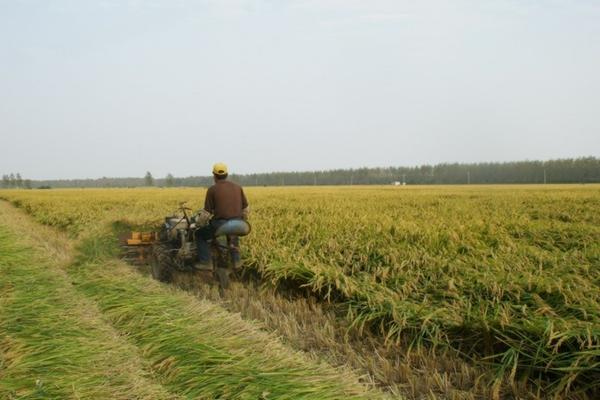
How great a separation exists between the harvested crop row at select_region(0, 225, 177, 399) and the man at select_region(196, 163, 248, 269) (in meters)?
1.56

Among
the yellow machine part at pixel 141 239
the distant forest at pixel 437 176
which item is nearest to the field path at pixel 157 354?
the yellow machine part at pixel 141 239

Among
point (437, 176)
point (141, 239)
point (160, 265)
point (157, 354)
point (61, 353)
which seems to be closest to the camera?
point (61, 353)

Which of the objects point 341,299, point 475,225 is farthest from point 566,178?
point 341,299

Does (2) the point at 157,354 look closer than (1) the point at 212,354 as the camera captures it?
No

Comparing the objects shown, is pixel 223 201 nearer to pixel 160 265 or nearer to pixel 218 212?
pixel 218 212

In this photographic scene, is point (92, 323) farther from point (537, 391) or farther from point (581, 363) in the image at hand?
point (581, 363)

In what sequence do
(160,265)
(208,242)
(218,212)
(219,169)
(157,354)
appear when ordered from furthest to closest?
(160,265), (208,242), (219,169), (218,212), (157,354)

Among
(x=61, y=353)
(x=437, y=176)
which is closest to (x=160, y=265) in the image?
(x=61, y=353)

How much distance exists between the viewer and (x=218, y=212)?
6.10 m

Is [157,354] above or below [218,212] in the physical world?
below

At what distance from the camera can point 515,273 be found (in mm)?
4895

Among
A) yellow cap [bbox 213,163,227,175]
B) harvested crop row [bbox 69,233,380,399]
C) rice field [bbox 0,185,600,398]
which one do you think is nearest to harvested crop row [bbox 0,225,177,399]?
harvested crop row [bbox 69,233,380,399]

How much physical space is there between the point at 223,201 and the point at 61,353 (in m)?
2.84

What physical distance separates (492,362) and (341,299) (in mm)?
2037
